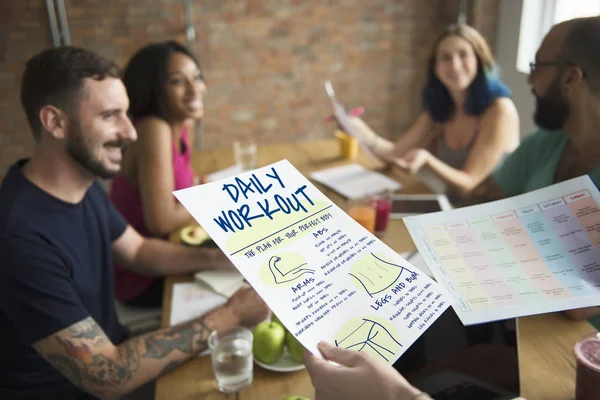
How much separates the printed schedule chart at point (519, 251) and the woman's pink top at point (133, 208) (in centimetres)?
124

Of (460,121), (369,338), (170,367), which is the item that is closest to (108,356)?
(170,367)

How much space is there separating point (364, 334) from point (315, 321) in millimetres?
73

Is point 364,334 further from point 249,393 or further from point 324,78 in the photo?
point 324,78

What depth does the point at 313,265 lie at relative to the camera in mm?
667

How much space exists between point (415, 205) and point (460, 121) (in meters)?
0.79

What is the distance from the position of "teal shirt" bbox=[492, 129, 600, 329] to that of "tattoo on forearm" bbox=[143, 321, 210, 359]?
1015 millimetres

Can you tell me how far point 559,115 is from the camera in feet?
4.09

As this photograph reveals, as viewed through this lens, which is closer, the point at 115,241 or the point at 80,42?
the point at 115,241

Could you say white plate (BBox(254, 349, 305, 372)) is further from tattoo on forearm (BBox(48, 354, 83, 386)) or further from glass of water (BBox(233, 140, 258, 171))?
glass of water (BBox(233, 140, 258, 171))

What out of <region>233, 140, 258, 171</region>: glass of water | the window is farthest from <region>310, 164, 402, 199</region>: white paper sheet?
the window

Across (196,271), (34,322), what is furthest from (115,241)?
(34,322)

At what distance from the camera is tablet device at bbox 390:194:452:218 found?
174cm

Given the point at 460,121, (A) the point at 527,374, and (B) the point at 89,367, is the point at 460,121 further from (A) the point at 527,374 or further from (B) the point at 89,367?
(B) the point at 89,367

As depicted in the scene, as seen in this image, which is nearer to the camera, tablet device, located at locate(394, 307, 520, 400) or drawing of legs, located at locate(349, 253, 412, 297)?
drawing of legs, located at locate(349, 253, 412, 297)
